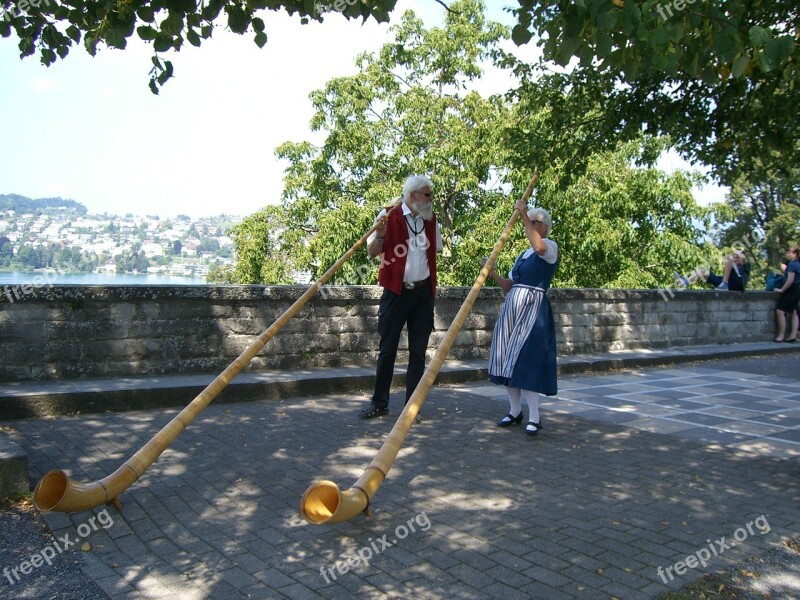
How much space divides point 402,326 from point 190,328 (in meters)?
2.71

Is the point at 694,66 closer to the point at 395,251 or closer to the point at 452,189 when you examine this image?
the point at 395,251

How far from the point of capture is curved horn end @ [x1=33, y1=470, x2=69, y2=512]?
12.0 feet

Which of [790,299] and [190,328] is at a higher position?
[790,299]

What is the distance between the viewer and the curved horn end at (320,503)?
3.37m

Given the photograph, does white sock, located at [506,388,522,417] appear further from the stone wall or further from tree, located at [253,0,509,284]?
tree, located at [253,0,509,284]

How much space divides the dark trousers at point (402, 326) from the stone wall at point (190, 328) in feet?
7.41

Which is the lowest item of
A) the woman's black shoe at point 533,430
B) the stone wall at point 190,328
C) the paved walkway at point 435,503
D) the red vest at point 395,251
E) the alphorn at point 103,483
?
the paved walkway at point 435,503

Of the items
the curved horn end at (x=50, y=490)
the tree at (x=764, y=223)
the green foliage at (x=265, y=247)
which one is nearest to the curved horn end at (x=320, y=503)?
the curved horn end at (x=50, y=490)

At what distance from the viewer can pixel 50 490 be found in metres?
3.70

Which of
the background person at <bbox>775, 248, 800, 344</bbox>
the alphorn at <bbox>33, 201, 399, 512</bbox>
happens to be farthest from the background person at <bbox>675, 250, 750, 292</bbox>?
the alphorn at <bbox>33, 201, 399, 512</bbox>

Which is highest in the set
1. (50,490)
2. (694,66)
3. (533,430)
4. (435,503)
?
(694,66)

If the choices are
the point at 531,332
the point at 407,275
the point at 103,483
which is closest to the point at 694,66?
the point at 531,332

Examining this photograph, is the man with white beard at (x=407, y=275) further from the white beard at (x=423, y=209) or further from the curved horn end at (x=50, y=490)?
the curved horn end at (x=50, y=490)

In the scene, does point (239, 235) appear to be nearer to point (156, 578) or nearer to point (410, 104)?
point (410, 104)
